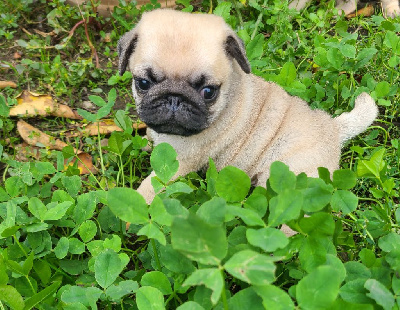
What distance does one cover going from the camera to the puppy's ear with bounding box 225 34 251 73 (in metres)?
3.37

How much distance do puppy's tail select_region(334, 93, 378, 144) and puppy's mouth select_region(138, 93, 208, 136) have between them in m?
1.34

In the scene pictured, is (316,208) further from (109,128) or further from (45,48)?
(45,48)

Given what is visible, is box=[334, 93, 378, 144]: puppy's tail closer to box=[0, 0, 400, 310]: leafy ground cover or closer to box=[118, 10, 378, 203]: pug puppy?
box=[118, 10, 378, 203]: pug puppy

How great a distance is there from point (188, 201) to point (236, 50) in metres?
1.21

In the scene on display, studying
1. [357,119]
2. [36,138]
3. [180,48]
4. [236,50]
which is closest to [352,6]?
[357,119]

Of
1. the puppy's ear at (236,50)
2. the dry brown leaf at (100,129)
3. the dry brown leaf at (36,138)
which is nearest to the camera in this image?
the puppy's ear at (236,50)

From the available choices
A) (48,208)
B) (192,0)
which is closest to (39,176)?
(48,208)

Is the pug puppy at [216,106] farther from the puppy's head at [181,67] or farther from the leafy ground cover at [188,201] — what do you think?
the leafy ground cover at [188,201]

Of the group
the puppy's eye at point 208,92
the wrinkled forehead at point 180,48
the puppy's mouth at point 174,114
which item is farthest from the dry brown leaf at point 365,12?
the puppy's mouth at point 174,114

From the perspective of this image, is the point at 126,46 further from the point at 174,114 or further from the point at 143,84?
the point at 174,114

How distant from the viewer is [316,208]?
2.29 m

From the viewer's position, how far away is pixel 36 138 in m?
4.21

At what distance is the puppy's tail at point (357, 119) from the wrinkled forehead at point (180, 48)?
4.33ft

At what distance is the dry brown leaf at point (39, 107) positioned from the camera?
436cm
